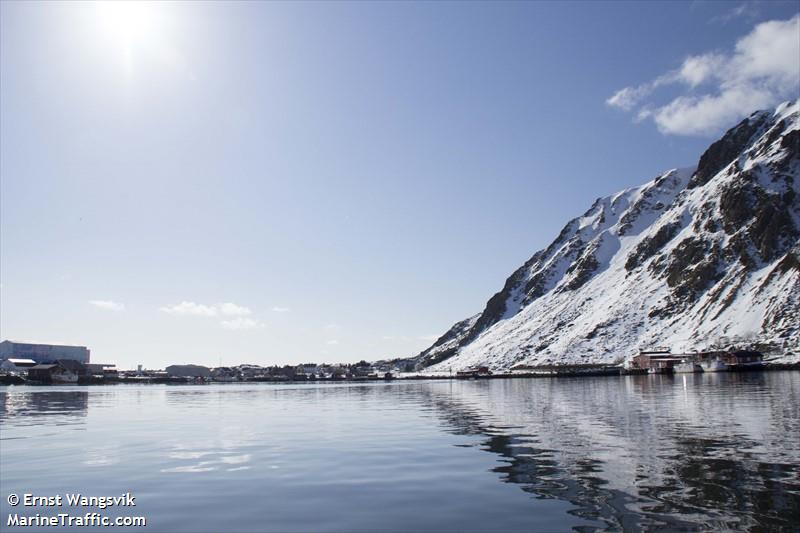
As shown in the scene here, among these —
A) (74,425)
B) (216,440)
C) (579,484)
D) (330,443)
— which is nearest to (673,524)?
(579,484)

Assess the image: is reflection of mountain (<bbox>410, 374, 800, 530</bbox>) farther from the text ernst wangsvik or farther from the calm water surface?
the text ernst wangsvik

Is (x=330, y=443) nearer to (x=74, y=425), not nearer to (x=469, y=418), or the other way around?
(x=469, y=418)

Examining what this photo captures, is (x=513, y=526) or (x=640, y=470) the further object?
(x=640, y=470)

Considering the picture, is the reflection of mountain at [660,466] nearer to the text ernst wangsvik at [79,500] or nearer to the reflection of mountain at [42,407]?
the text ernst wangsvik at [79,500]

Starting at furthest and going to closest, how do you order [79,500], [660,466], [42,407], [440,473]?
[42,407] → [440,473] → [660,466] → [79,500]

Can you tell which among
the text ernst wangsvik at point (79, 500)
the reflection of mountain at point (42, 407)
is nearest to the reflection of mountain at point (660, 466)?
the text ernst wangsvik at point (79, 500)

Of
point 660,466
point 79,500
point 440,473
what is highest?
point 660,466

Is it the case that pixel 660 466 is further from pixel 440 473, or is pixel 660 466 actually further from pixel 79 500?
pixel 79 500

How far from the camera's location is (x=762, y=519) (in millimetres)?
15820

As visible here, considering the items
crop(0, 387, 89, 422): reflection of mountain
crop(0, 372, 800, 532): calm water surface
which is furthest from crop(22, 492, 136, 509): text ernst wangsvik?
crop(0, 387, 89, 422): reflection of mountain

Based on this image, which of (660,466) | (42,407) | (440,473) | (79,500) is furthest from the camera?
(42,407)

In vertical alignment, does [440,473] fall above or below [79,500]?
below

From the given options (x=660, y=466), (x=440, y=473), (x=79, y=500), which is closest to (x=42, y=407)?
(x=79, y=500)

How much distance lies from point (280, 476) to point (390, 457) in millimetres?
6957
